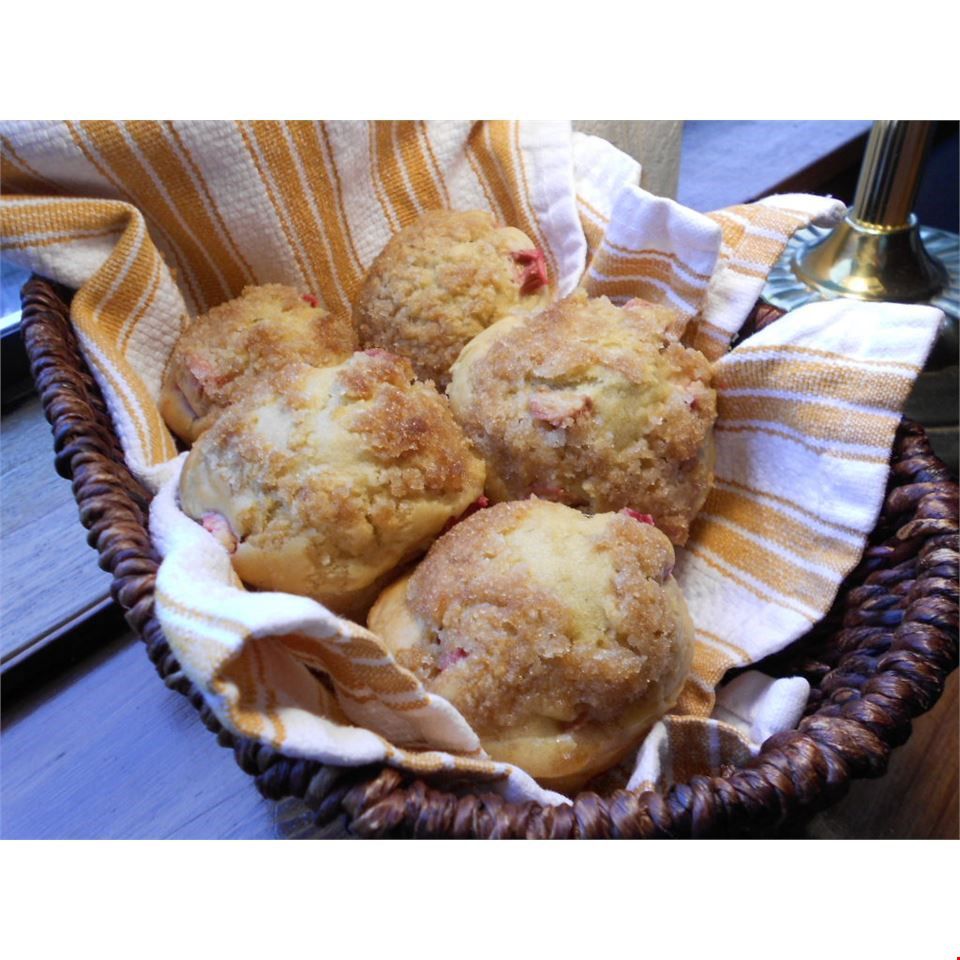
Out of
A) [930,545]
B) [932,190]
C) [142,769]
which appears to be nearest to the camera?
[930,545]

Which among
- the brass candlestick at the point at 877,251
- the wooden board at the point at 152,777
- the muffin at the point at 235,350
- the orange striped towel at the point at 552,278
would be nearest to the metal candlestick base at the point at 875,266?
the brass candlestick at the point at 877,251

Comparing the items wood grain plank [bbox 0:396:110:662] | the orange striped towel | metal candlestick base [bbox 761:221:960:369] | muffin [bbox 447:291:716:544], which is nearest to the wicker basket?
the orange striped towel

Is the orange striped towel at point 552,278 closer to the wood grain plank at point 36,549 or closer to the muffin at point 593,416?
the muffin at point 593,416

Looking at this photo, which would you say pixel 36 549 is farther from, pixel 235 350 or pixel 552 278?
pixel 552 278

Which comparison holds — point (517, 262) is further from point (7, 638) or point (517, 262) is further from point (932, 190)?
point (932, 190)

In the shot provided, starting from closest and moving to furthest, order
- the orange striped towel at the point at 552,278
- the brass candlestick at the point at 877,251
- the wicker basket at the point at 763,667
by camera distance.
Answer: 1. the wicker basket at the point at 763,667
2. the orange striped towel at the point at 552,278
3. the brass candlestick at the point at 877,251

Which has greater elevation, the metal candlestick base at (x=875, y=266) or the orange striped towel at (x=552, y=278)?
the orange striped towel at (x=552, y=278)
